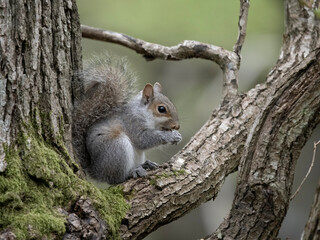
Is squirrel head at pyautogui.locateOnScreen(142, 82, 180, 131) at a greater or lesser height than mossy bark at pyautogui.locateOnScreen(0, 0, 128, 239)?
greater

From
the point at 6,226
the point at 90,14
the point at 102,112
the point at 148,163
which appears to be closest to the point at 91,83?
the point at 102,112

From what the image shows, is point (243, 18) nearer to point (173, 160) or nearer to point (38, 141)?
point (173, 160)

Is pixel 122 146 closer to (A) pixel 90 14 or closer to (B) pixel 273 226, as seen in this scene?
(B) pixel 273 226

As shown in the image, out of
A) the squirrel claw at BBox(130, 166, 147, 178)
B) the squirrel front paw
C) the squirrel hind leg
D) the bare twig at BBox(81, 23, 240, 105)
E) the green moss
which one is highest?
the bare twig at BBox(81, 23, 240, 105)

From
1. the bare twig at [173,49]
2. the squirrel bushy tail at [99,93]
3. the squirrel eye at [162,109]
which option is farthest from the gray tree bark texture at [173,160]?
the squirrel eye at [162,109]

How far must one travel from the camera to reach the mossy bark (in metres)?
2.29

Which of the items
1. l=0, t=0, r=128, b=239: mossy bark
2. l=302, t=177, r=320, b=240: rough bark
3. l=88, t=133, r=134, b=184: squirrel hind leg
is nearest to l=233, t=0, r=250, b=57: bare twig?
l=88, t=133, r=134, b=184: squirrel hind leg

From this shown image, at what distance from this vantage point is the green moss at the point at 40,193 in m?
2.24

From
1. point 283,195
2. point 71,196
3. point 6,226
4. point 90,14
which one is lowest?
point 6,226

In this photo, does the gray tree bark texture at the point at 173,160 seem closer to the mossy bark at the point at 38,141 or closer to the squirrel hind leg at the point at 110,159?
the mossy bark at the point at 38,141

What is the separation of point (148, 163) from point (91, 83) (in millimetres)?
599

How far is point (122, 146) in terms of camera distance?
3510 millimetres

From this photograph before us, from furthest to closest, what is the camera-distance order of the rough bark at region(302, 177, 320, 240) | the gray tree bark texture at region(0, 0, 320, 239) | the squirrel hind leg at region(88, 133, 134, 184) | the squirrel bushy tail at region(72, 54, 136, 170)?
the squirrel hind leg at region(88, 133, 134, 184)
the squirrel bushy tail at region(72, 54, 136, 170)
the gray tree bark texture at region(0, 0, 320, 239)
the rough bark at region(302, 177, 320, 240)

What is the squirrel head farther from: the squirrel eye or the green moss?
the green moss
